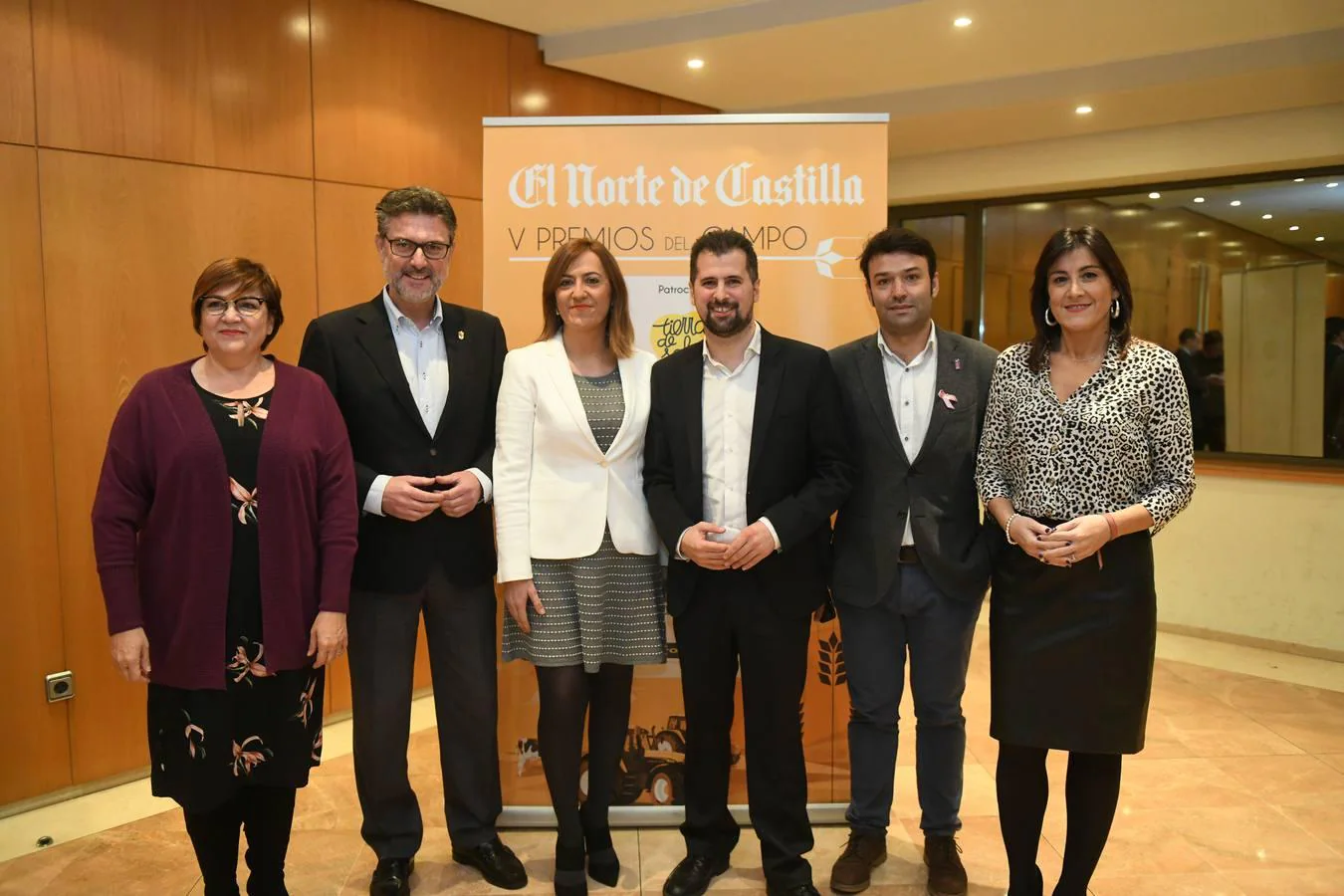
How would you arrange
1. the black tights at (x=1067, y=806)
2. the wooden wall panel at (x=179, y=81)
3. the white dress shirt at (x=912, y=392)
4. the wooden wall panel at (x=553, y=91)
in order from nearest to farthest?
the black tights at (x=1067, y=806) → the white dress shirt at (x=912, y=392) → the wooden wall panel at (x=179, y=81) → the wooden wall panel at (x=553, y=91)

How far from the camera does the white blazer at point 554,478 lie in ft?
8.50

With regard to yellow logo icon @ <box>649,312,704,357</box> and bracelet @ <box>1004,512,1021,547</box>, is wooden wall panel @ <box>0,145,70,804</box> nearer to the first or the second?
yellow logo icon @ <box>649,312,704,357</box>

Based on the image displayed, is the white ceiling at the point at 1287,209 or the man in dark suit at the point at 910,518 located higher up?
the white ceiling at the point at 1287,209

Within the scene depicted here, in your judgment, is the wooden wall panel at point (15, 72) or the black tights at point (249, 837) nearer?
the black tights at point (249, 837)

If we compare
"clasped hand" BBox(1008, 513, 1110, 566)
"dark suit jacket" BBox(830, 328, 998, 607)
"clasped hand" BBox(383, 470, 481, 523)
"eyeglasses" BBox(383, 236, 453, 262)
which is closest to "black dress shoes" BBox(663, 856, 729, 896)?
"dark suit jacket" BBox(830, 328, 998, 607)

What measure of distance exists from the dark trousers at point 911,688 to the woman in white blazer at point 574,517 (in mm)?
599

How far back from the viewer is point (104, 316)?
11.8ft

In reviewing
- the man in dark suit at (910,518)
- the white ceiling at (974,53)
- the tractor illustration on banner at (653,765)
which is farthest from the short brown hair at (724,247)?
the white ceiling at (974,53)

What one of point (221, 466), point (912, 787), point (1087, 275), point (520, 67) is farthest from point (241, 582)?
point (520, 67)

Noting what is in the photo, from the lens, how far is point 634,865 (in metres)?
2.99

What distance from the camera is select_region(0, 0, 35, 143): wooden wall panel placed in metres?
3.29

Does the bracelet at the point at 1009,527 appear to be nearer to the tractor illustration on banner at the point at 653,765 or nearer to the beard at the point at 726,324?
the beard at the point at 726,324

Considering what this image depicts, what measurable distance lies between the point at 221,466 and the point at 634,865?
1728 millimetres

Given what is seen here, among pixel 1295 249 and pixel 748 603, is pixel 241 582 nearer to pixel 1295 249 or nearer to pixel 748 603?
pixel 748 603
